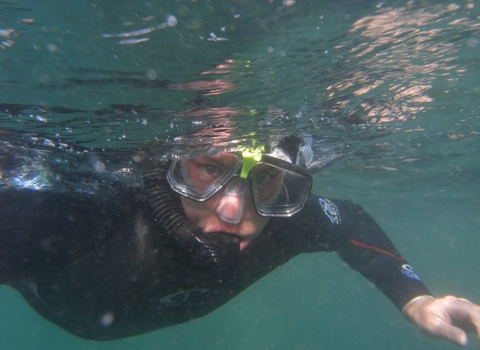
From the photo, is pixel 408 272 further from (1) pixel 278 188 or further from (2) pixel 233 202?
(2) pixel 233 202

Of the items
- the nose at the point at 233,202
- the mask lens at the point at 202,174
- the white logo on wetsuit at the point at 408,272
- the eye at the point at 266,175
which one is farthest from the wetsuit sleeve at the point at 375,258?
the mask lens at the point at 202,174

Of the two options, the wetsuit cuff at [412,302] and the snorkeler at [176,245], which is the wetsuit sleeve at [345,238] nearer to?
the snorkeler at [176,245]

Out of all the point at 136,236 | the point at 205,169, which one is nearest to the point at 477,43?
the point at 205,169

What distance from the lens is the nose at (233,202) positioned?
432cm

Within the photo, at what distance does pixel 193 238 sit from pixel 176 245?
0.34 m

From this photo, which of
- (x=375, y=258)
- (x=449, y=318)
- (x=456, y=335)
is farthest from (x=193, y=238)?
(x=375, y=258)

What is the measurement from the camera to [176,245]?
13.2ft

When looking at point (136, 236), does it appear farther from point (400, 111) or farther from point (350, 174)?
point (350, 174)

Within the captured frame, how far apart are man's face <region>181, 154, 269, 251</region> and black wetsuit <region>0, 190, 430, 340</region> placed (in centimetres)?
51

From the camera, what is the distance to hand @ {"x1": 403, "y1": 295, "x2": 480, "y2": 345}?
10.3 ft

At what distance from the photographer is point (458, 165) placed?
16922mm

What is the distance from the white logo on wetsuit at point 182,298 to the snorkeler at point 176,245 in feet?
0.05

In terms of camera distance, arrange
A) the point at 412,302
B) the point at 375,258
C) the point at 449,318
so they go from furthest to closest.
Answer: the point at 375,258 → the point at 412,302 → the point at 449,318

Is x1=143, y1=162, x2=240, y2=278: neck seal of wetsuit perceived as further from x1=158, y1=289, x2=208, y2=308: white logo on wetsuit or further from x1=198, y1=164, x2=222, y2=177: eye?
x1=158, y1=289, x2=208, y2=308: white logo on wetsuit
